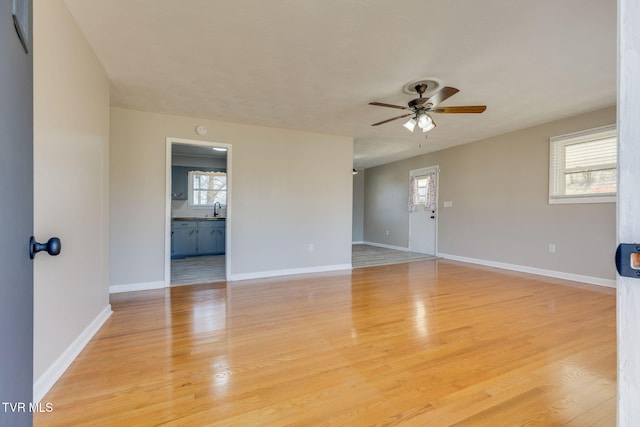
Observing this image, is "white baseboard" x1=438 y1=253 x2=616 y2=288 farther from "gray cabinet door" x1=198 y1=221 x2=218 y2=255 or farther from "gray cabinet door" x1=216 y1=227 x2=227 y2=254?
"gray cabinet door" x1=198 y1=221 x2=218 y2=255

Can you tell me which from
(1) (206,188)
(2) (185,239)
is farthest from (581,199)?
(1) (206,188)

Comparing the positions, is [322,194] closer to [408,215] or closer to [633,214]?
[408,215]

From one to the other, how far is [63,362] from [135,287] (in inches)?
81.8

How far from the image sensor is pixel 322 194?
16.2 feet

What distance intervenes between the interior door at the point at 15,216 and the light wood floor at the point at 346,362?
3.00 ft

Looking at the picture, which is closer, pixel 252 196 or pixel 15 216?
pixel 15 216

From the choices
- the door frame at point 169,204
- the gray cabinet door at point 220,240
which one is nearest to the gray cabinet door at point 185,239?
the gray cabinet door at point 220,240

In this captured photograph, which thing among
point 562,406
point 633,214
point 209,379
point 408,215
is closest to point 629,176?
point 633,214

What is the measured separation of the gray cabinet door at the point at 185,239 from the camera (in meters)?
6.00

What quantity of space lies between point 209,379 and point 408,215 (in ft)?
20.8

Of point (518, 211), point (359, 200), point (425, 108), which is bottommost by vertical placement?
point (518, 211)

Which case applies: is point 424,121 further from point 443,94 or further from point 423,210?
point 423,210

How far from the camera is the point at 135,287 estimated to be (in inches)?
147

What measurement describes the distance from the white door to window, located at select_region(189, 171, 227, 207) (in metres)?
4.58
